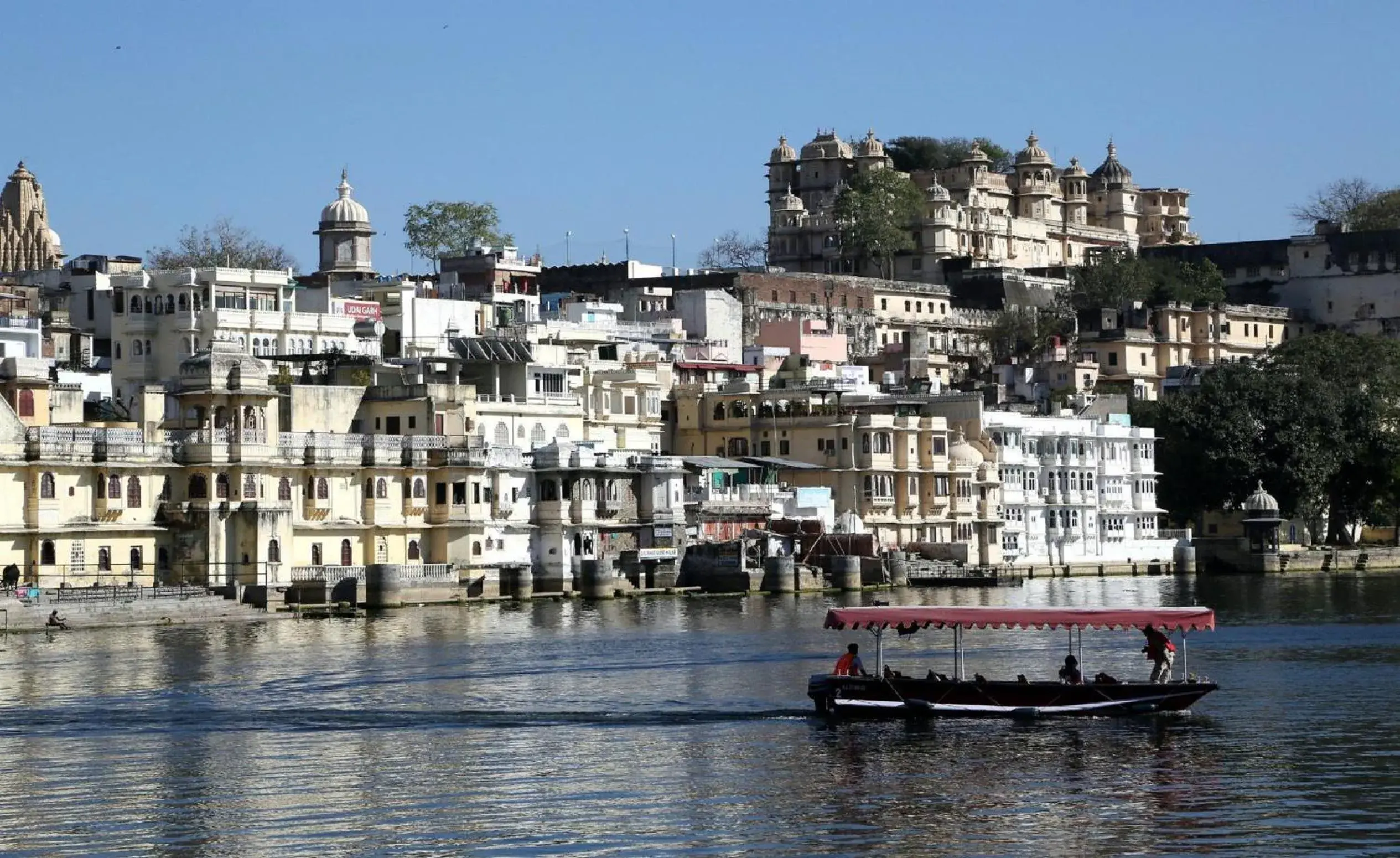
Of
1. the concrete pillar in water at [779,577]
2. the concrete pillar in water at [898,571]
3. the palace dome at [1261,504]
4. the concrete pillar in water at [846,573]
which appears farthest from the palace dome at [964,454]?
the concrete pillar in water at [779,577]

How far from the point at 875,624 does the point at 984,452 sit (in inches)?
2369

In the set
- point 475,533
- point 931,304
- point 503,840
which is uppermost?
point 931,304

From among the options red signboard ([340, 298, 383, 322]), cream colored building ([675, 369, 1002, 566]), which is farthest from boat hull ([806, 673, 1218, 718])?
red signboard ([340, 298, 383, 322])

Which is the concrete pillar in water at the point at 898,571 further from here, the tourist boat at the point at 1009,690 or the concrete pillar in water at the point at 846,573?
the tourist boat at the point at 1009,690

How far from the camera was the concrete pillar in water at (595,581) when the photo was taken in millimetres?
86688

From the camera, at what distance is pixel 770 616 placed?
77500 millimetres

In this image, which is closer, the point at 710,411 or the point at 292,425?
the point at 292,425

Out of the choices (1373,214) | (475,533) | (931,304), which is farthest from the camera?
(1373,214)

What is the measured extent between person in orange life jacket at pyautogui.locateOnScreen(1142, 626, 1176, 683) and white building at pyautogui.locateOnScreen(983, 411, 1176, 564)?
2325 inches

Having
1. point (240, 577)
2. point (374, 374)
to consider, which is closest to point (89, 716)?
point (240, 577)

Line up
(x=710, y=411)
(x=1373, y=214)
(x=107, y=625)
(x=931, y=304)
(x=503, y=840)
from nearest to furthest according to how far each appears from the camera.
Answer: (x=503, y=840) → (x=107, y=625) → (x=710, y=411) → (x=931, y=304) → (x=1373, y=214)

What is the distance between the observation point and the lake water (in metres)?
36.4

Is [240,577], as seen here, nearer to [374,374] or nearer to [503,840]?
[374,374]

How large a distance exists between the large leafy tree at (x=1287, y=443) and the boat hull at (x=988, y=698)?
216 ft
